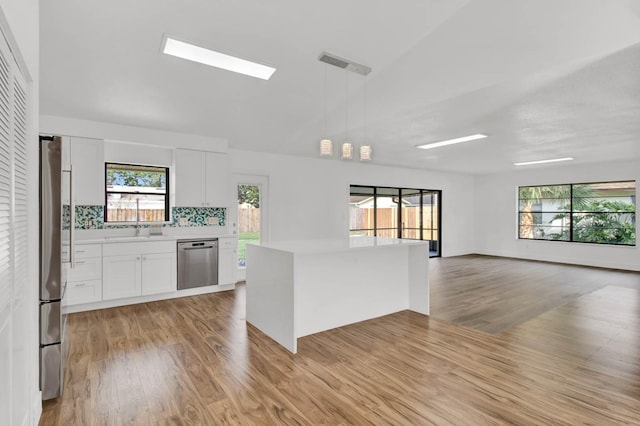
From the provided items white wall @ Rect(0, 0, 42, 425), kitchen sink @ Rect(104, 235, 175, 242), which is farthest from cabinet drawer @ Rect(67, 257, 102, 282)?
white wall @ Rect(0, 0, 42, 425)

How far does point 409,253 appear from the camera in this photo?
14.1 feet

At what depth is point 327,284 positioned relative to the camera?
3.58m

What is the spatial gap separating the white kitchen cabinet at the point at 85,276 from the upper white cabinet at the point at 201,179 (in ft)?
→ 4.15

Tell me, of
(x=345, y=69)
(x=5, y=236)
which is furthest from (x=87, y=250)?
(x=345, y=69)

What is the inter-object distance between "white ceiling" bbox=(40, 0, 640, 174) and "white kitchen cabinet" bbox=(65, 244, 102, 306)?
5.71 feet

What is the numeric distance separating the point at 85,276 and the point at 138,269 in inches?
23.3

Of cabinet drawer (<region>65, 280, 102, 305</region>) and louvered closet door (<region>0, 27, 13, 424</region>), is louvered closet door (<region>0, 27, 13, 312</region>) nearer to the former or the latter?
louvered closet door (<region>0, 27, 13, 424</region>)

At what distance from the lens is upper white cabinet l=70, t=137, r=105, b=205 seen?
14.3ft

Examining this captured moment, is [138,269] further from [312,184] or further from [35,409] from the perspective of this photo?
[312,184]

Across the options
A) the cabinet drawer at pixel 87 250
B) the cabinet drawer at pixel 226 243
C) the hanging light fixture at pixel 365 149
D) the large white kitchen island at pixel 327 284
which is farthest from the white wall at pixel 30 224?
the cabinet drawer at pixel 226 243

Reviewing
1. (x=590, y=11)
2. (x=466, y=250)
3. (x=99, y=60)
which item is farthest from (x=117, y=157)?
(x=466, y=250)

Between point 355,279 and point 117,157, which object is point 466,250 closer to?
point 355,279

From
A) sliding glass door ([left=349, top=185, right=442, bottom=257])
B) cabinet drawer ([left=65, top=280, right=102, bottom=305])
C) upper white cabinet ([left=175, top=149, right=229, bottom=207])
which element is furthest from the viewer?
sliding glass door ([left=349, top=185, right=442, bottom=257])

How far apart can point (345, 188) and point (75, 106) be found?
4937 millimetres
